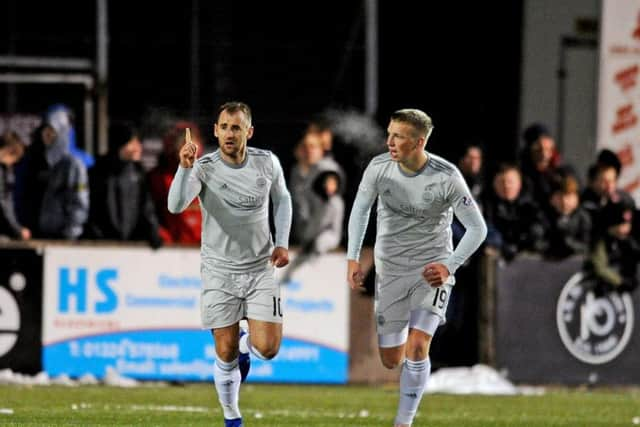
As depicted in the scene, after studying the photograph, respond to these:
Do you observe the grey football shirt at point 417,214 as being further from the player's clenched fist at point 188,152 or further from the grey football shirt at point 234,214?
the player's clenched fist at point 188,152

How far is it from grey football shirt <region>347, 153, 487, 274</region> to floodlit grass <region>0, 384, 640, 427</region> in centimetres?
173

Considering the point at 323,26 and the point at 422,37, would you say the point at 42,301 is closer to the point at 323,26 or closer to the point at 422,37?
the point at 323,26

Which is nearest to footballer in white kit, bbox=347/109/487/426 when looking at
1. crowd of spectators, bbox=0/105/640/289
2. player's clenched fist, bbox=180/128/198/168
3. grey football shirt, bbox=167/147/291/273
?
grey football shirt, bbox=167/147/291/273

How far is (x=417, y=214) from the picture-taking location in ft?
37.6

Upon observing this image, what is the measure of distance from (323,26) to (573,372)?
505cm

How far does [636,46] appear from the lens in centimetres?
1717

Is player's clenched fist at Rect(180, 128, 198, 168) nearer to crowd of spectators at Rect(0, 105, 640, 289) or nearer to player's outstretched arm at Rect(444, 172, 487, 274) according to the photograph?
player's outstretched arm at Rect(444, 172, 487, 274)

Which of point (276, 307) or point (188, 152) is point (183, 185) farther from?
point (276, 307)

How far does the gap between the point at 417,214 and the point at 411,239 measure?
0.57ft

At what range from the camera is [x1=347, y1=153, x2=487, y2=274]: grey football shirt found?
11359 mm

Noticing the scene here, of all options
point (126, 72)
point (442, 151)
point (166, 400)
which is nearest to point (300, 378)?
point (166, 400)

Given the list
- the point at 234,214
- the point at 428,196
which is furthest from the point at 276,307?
the point at 428,196

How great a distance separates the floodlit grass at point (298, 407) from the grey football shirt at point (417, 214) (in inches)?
68.0

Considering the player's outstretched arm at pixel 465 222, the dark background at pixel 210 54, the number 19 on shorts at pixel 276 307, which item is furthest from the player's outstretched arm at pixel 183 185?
the dark background at pixel 210 54
